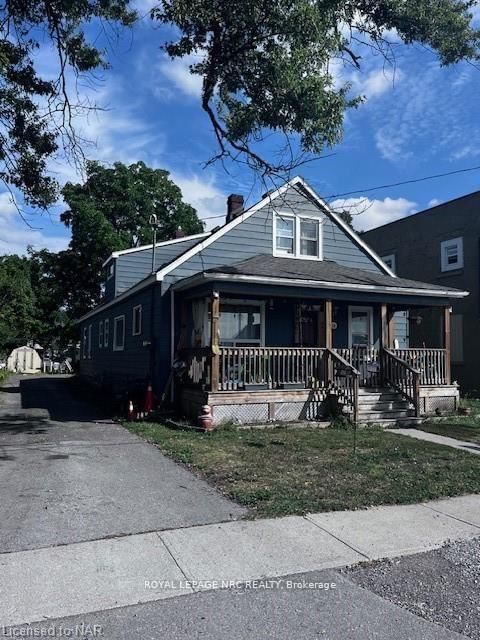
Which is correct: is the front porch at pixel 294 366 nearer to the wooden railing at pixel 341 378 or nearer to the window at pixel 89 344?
A: the wooden railing at pixel 341 378

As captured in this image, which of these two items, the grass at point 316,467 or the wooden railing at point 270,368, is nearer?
the grass at point 316,467

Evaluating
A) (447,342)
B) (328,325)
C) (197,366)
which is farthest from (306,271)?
(447,342)

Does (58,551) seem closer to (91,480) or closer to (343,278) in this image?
(91,480)

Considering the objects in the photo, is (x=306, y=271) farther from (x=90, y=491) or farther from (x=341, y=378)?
(x=90, y=491)

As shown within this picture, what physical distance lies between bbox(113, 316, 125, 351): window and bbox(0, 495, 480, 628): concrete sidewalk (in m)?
13.7

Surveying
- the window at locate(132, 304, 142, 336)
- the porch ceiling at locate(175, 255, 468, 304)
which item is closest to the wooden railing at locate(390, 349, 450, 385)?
the porch ceiling at locate(175, 255, 468, 304)

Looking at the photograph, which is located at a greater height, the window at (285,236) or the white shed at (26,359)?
the window at (285,236)

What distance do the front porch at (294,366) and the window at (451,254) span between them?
18.3 feet

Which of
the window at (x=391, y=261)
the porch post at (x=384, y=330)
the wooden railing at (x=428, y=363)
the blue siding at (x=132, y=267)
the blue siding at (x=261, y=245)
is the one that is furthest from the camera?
the window at (x=391, y=261)

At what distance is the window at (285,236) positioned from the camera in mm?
16109

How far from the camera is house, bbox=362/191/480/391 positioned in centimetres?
1883

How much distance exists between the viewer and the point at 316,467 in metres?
7.62

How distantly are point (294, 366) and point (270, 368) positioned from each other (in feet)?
1.90

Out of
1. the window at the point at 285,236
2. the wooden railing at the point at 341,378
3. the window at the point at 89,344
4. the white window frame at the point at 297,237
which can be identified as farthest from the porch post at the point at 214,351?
the window at the point at 89,344
